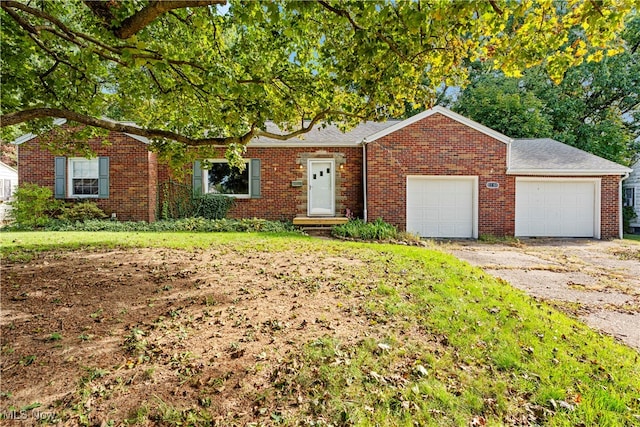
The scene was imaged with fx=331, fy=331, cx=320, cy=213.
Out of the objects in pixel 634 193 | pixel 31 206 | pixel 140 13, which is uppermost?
pixel 140 13

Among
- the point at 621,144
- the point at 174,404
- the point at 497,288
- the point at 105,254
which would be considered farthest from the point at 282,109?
the point at 621,144

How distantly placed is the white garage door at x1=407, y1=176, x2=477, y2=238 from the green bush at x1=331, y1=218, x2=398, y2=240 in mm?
1514

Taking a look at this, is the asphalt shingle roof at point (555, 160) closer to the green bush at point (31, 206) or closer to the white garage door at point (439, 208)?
the white garage door at point (439, 208)

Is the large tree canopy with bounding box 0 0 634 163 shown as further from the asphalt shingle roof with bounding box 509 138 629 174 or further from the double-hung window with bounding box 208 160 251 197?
the asphalt shingle roof with bounding box 509 138 629 174

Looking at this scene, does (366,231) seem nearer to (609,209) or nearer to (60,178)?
(609,209)

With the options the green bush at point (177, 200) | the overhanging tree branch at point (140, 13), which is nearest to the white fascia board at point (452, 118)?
the green bush at point (177, 200)

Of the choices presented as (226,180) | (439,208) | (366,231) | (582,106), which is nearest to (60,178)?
(226,180)

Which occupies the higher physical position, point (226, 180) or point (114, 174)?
point (114, 174)

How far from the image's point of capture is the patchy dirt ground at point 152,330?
230 centimetres

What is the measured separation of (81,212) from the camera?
37.9 feet

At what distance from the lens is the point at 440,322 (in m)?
3.62

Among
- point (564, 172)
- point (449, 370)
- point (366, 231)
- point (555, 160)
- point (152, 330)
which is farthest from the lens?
point (555, 160)

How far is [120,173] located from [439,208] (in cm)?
1159

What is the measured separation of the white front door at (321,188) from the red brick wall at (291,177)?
0.19m
